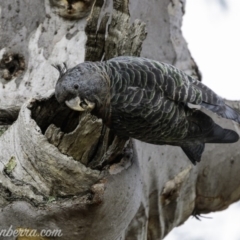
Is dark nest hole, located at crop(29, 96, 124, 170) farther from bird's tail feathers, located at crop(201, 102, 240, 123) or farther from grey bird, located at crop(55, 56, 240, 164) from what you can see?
bird's tail feathers, located at crop(201, 102, 240, 123)

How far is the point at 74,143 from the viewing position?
1.71 m

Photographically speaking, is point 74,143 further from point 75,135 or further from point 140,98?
point 140,98

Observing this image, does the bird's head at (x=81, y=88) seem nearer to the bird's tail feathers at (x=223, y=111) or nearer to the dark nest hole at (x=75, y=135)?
the dark nest hole at (x=75, y=135)

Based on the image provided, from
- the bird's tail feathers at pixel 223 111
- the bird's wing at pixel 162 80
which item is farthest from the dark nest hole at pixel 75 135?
the bird's tail feathers at pixel 223 111

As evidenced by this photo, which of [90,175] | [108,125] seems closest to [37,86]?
[108,125]

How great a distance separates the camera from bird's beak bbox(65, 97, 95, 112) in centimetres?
172

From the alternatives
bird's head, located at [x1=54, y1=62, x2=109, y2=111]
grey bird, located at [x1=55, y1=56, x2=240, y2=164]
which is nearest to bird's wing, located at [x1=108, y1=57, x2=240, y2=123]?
grey bird, located at [x1=55, y1=56, x2=240, y2=164]

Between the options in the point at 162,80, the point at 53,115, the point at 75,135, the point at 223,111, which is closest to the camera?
the point at 75,135

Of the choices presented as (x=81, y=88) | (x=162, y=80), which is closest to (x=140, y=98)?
(x=162, y=80)

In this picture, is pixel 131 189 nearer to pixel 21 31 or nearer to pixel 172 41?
pixel 21 31

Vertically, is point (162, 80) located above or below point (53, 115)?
above

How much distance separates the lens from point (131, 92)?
6.17ft

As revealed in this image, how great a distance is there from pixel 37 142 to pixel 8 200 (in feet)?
0.57

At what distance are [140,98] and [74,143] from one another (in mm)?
268
